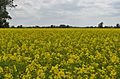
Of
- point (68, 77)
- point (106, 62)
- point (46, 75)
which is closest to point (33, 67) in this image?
point (46, 75)

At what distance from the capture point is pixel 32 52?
1557cm

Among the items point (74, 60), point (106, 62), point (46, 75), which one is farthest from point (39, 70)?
point (106, 62)

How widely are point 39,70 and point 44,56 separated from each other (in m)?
4.13

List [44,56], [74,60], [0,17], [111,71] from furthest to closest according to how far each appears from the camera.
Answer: [0,17]
[44,56]
[74,60]
[111,71]

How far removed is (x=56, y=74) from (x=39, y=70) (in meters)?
0.42

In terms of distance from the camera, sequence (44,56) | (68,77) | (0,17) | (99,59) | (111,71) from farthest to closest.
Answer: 1. (0,17)
2. (44,56)
3. (99,59)
4. (111,71)
5. (68,77)

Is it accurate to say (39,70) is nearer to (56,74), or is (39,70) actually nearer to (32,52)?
(56,74)

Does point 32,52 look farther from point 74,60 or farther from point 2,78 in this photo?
point 2,78

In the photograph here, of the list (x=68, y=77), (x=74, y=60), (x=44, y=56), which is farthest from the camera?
(x=44, y=56)

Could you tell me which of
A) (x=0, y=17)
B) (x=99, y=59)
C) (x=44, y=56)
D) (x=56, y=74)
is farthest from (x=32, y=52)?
(x=0, y=17)

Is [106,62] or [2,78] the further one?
[106,62]

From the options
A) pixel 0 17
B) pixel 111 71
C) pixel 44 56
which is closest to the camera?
pixel 111 71

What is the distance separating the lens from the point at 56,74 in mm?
9625

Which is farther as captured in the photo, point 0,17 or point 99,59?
point 0,17
